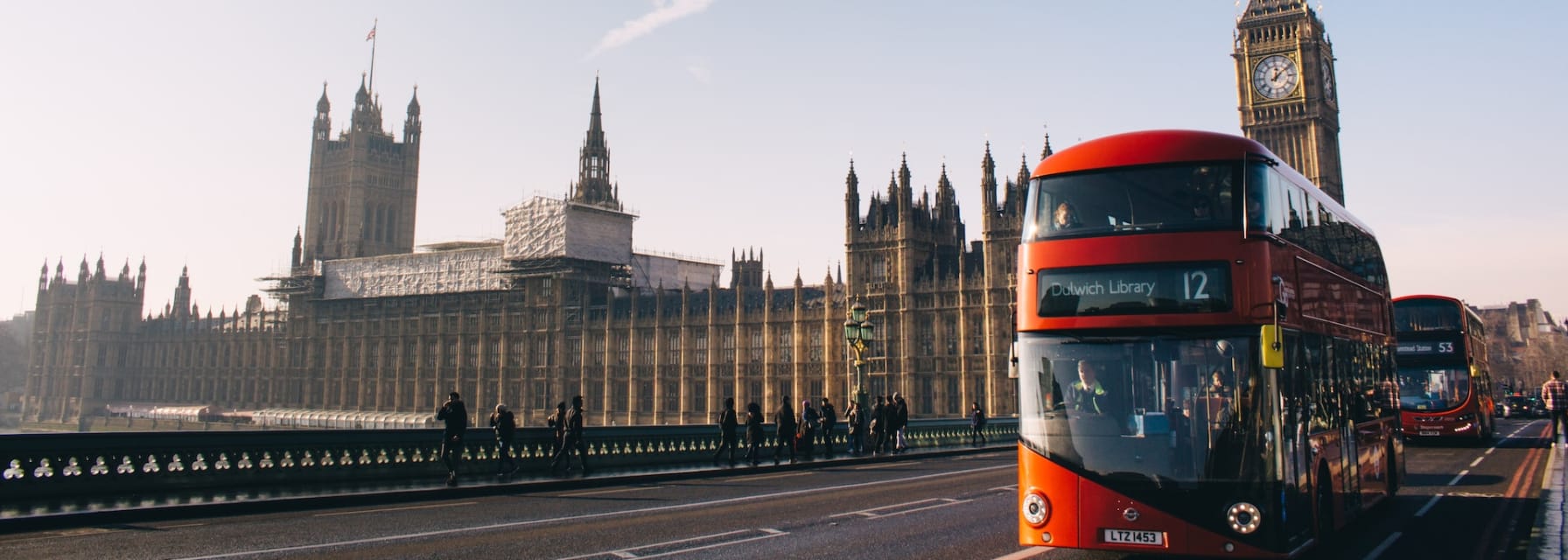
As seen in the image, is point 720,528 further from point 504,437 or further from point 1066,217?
point 504,437

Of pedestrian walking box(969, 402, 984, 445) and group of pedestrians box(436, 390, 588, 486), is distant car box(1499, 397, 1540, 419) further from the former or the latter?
group of pedestrians box(436, 390, 588, 486)

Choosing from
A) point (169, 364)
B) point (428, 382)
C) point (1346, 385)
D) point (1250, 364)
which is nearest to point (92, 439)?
point (1250, 364)

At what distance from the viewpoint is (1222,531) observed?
8.51m

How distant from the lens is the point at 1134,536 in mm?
8742

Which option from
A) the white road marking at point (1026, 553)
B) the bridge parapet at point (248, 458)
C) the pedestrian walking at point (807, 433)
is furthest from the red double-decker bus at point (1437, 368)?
the bridge parapet at point (248, 458)

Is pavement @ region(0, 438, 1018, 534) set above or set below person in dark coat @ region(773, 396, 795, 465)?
below

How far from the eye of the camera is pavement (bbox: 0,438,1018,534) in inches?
536

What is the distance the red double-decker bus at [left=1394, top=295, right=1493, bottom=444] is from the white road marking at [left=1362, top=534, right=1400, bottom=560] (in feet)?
54.5

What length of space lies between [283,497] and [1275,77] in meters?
84.6

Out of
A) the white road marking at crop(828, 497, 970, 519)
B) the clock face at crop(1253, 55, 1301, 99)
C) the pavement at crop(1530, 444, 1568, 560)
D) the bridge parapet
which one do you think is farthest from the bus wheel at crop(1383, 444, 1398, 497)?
the clock face at crop(1253, 55, 1301, 99)

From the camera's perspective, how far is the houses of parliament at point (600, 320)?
207 ft

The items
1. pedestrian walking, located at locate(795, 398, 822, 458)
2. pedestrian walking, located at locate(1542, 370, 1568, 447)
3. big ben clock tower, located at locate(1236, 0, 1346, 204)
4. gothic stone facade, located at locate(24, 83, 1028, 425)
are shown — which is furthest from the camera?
big ben clock tower, located at locate(1236, 0, 1346, 204)

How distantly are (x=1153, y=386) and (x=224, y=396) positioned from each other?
123m

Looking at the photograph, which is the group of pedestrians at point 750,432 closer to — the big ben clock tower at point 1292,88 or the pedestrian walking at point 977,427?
the pedestrian walking at point 977,427
